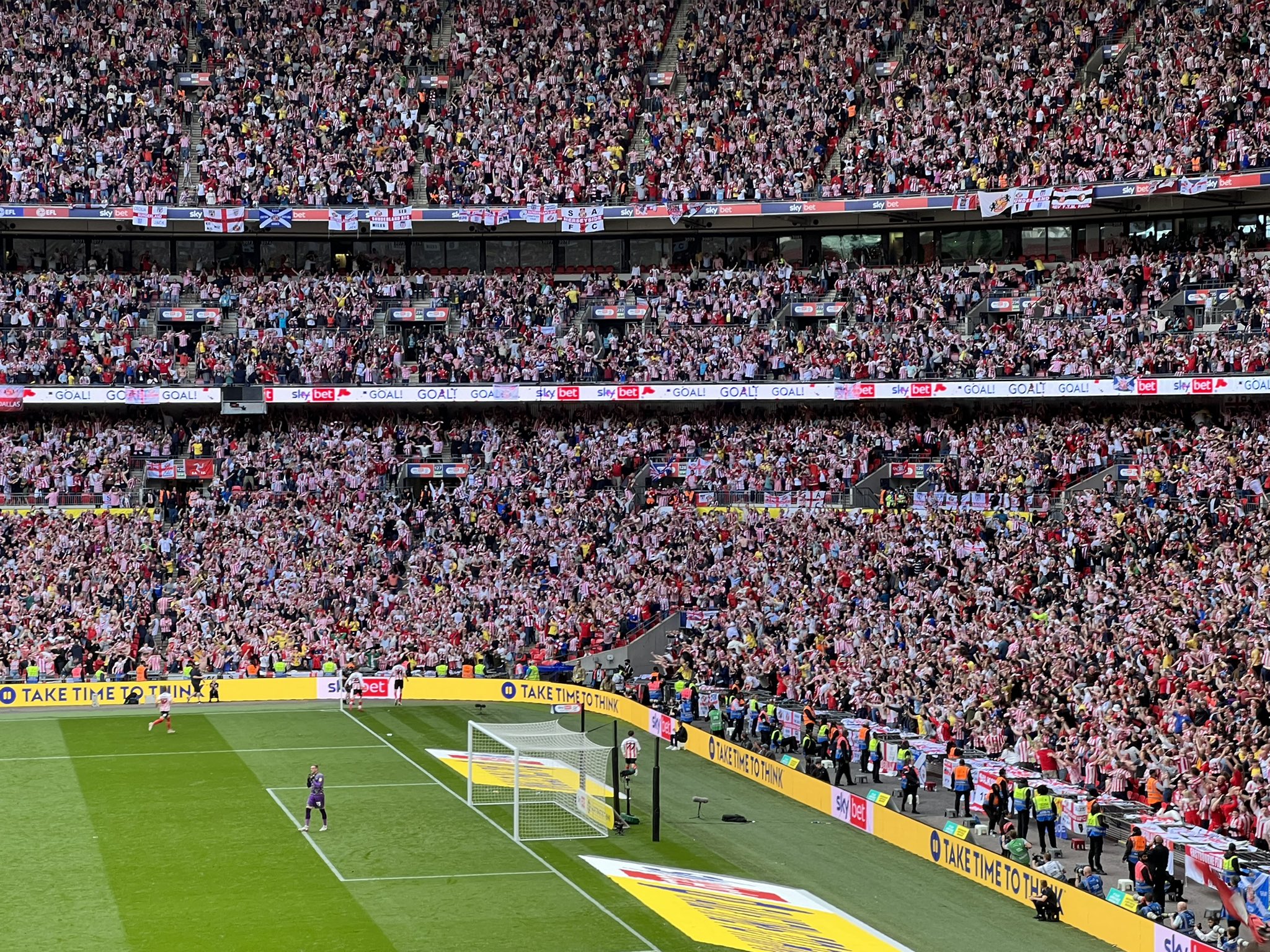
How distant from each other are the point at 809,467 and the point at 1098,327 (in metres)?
10.3

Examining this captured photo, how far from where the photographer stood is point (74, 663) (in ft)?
152

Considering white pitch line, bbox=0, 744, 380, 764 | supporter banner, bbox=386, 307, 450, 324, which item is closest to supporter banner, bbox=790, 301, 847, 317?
supporter banner, bbox=386, 307, 450, 324

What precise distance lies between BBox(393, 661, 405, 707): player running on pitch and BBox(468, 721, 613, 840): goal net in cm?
1260

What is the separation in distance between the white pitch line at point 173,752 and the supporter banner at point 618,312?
22.7m

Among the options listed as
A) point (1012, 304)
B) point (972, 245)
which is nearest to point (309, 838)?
point (1012, 304)

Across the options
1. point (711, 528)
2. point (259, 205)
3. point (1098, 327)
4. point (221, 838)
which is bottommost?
point (221, 838)

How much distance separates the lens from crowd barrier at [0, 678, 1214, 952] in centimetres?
2270

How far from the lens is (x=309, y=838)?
30.0 meters

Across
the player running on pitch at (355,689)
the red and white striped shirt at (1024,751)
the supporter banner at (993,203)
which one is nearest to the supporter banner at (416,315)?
the player running on pitch at (355,689)

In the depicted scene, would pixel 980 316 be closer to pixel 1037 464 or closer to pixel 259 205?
pixel 1037 464

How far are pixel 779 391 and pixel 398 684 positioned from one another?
1644 cm

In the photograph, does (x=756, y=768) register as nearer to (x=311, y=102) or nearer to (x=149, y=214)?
(x=149, y=214)

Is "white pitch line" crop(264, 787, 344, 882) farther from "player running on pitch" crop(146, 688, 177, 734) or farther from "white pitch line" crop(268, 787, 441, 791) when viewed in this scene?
"player running on pitch" crop(146, 688, 177, 734)

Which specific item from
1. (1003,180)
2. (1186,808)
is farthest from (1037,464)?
(1186,808)
